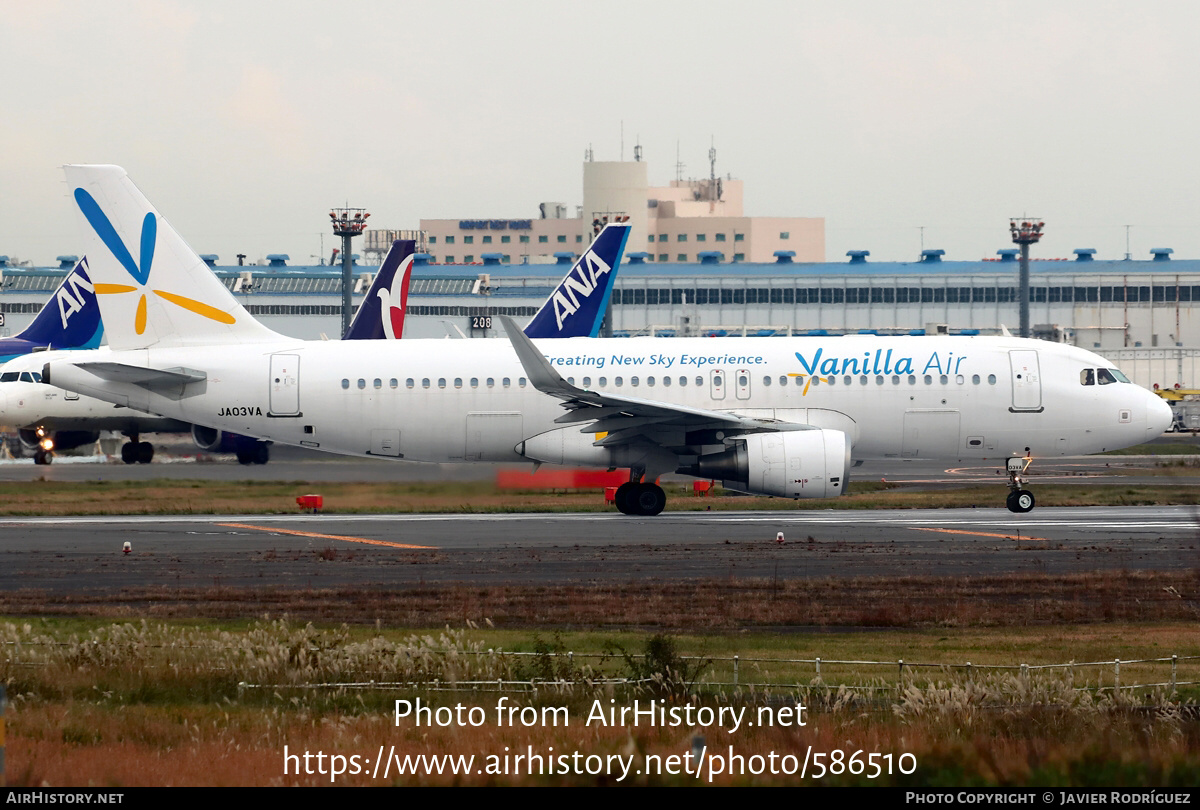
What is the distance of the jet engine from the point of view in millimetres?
51844

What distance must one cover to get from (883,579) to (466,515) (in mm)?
15107

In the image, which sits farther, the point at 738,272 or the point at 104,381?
the point at 738,272

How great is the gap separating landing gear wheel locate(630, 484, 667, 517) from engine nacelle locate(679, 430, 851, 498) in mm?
2571

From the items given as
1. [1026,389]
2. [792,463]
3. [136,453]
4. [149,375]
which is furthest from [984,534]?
[136,453]

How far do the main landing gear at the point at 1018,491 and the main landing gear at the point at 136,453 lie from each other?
123 ft

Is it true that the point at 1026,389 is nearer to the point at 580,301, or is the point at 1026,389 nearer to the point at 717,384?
the point at 717,384

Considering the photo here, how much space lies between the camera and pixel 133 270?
117ft

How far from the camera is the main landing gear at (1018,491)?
112 feet

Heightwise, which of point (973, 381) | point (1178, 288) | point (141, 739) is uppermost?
point (1178, 288)

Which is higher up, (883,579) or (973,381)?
(973,381)

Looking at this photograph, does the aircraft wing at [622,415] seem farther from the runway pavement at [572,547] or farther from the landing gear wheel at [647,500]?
the runway pavement at [572,547]
